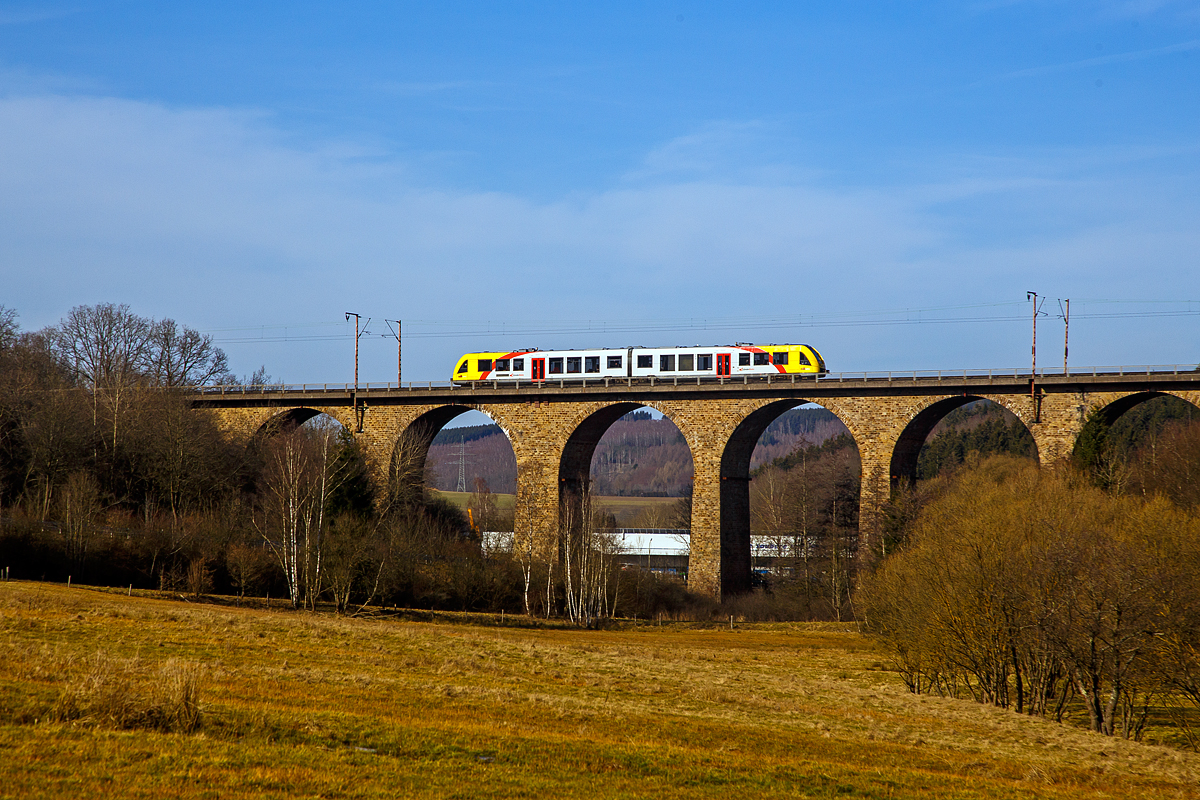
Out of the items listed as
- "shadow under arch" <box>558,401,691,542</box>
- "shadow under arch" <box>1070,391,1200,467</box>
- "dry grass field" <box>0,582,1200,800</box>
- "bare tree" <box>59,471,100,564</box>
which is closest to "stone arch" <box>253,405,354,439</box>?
"shadow under arch" <box>558,401,691,542</box>

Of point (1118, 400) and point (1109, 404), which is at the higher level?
point (1118, 400)

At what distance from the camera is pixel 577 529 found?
47188 mm

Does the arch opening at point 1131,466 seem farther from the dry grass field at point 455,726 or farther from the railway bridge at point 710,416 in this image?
the dry grass field at point 455,726

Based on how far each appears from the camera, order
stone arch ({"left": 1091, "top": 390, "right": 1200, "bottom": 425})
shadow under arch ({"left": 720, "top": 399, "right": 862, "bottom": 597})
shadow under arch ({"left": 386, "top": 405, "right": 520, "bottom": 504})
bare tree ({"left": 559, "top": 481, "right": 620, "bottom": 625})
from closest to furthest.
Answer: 1. stone arch ({"left": 1091, "top": 390, "right": 1200, "bottom": 425})
2. bare tree ({"left": 559, "top": 481, "right": 620, "bottom": 625})
3. shadow under arch ({"left": 720, "top": 399, "right": 862, "bottom": 597})
4. shadow under arch ({"left": 386, "top": 405, "right": 520, "bottom": 504})

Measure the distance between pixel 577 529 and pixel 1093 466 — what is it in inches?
851

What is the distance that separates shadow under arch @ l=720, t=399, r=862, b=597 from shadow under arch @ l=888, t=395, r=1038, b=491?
2545 millimetres

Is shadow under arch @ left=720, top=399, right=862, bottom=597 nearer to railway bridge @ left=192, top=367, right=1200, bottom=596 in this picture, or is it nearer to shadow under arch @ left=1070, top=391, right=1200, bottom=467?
railway bridge @ left=192, top=367, right=1200, bottom=596

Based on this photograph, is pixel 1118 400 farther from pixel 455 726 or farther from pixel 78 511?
pixel 78 511

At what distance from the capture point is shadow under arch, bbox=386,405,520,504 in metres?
51.6

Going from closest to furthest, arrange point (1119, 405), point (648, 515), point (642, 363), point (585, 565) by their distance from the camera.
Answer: point (1119, 405), point (585, 565), point (642, 363), point (648, 515)

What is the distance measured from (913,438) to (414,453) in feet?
80.2

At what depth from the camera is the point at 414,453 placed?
52.7 meters

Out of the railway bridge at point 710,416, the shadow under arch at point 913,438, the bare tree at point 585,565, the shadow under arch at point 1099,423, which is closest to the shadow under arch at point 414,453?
the railway bridge at point 710,416

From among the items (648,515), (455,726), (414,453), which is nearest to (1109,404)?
(414,453)
